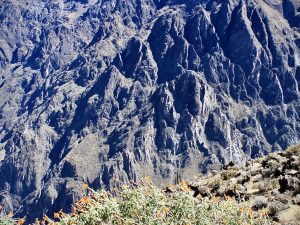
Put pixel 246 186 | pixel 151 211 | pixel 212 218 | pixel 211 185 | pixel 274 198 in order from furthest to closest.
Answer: pixel 211 185
pixel 246 186
pixel 274 198
pixel 212 218
pixel 151 211

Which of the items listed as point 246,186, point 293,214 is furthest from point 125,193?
point 246,186

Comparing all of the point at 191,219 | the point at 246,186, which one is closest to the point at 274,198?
the point at 246,186

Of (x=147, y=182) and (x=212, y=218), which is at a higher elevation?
(x=147, y=182)

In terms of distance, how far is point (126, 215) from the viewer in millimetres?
7578

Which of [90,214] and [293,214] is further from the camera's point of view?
[293,214]

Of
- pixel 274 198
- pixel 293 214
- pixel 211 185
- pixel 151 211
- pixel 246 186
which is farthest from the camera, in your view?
pixel 211 185

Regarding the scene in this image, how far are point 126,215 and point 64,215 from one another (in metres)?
1.17

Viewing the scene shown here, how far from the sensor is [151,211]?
7.44 metres

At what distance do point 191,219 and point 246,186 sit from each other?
7.59 m

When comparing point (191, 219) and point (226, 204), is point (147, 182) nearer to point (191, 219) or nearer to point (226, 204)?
point (191, 219)

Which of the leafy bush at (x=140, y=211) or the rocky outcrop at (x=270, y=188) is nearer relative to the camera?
the leafy bush at (x=140, y=211)

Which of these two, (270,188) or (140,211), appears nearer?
(140,211)

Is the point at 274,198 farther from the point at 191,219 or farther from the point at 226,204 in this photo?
the point at 191,219

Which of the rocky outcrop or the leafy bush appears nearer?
the leafy bush
